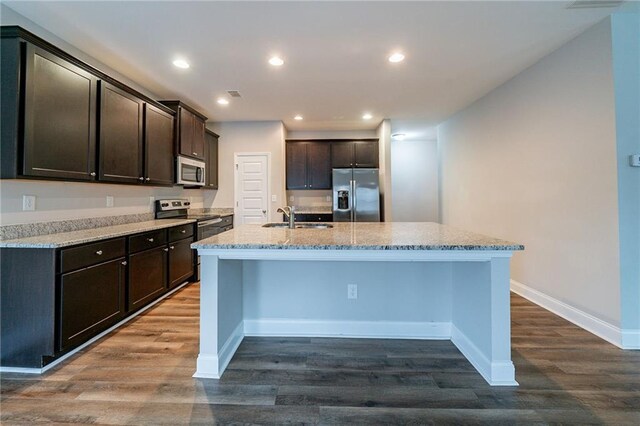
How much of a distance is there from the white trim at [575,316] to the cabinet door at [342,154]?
343 cm

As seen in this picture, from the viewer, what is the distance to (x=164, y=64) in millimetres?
3043

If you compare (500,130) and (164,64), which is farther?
(500,130)

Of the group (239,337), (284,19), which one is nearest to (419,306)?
(239,337)

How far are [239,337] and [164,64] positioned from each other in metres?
2.90

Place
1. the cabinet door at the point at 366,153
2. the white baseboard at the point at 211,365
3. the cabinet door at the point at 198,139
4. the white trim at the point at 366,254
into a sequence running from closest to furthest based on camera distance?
the white trim at the point at 366,254, the white baseboard at the point at 211,365, the cabinet door at the point at 198,139, the cabinet door at the point at 366,153

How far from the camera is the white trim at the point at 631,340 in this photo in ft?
7.07

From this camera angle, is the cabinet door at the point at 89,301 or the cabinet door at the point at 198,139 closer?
the cabinet door at the point at 89,301

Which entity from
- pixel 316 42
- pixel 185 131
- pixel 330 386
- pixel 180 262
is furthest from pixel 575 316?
pixel 185 131

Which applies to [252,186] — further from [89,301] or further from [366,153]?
[89,301]

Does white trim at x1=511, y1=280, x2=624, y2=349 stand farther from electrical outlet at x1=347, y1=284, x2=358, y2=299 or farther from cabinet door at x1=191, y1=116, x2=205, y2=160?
cabinet door at x1=191, y1=116, x2=205, y2=160

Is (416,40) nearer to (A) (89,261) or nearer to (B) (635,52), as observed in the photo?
(B) (635,52)

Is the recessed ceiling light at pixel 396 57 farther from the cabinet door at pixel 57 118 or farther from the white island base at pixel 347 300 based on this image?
the cabinet door at pixel 57 118

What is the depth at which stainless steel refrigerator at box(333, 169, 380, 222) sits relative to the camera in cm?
525

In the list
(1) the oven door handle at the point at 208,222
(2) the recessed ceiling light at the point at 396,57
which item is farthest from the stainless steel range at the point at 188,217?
(2) the recessed ceiling light at the point at 396,57
